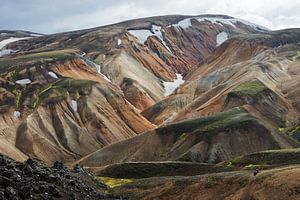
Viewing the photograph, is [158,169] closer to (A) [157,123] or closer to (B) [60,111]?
(B) [60,111]

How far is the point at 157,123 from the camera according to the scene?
509 ft

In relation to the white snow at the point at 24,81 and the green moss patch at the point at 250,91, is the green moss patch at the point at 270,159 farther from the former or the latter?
the white snow at the point at 24,81

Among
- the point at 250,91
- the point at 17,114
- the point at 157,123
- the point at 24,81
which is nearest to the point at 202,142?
the point at 250,91

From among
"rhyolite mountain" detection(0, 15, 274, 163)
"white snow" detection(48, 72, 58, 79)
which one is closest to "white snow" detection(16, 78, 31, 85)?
"rhyolite mountain" detection(0, 15, 274, 163)

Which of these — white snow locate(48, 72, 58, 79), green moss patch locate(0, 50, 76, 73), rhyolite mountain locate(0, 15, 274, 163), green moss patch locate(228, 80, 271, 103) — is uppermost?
green moss patch locate(0, 50, 76, 73)

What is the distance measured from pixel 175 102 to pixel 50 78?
1453 inches

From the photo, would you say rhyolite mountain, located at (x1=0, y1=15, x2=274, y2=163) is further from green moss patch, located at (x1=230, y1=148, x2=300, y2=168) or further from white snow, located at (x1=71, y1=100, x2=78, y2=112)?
green moss patch, located at (x1=230, y1=148, x2=300, y2=168)

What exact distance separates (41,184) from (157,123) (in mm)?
98857

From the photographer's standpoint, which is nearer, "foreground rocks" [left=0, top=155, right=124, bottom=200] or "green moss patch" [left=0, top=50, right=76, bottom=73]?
"foreground rocks" [left=0, top=155, right=124, bottom=200]

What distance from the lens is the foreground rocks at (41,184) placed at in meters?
52.9

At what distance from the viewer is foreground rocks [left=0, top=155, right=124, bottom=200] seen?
52.9 m

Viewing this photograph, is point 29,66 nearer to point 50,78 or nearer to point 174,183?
point 50,78

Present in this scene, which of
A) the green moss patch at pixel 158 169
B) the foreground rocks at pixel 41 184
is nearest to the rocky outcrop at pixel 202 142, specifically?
the green moss patch at pixel 158 169

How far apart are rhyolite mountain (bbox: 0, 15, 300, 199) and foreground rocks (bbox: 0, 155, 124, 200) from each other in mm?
4954
